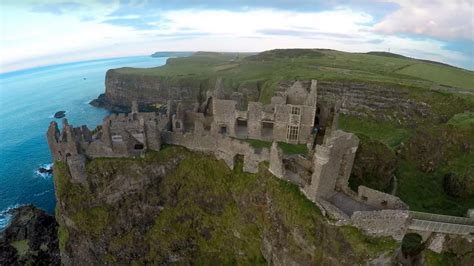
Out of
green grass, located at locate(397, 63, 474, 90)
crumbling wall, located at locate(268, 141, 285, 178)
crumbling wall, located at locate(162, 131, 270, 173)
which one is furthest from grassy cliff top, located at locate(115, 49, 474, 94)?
crumbling wall, located at locate(268, 141, 285, 178)

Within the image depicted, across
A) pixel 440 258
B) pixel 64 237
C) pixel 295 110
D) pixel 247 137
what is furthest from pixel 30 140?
pixel 440 258

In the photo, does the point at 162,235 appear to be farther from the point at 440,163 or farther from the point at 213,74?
the point at 213,74

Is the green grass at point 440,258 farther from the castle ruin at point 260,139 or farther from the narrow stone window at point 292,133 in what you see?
the narrow stone window at point 292,133

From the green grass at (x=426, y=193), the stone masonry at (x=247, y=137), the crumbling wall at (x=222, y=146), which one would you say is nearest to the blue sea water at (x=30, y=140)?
the stone masonry at (x=247, y=137)

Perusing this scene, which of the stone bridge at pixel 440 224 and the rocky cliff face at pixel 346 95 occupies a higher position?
the rocky cliff face at pixel 346 95

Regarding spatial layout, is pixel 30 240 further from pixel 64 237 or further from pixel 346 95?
pixel 346 95

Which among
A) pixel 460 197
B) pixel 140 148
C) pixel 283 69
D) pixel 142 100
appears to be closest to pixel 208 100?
pixel 140 148

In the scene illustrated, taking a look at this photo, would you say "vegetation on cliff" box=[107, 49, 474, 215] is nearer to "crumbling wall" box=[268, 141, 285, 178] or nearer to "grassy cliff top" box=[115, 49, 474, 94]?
"grassy cliff top" box=[115, 49, 474, 94]
